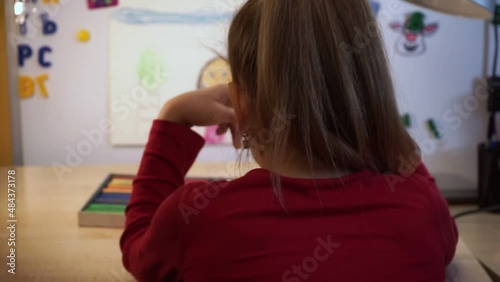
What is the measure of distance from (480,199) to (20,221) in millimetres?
820

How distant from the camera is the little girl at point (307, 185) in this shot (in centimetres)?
47

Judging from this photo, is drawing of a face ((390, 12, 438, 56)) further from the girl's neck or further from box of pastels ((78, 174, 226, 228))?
the girl's neck

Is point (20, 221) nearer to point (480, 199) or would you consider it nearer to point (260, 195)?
point (260, 195)

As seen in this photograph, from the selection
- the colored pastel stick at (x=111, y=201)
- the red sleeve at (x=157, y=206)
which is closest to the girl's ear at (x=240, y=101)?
the red sleeve at (x=157, y=206)

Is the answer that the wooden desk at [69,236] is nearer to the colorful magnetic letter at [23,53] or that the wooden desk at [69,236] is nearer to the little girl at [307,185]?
the little girl at [307,185]

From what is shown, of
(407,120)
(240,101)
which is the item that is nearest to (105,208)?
(240,101)

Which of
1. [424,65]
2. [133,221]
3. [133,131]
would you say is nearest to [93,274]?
[133,221]

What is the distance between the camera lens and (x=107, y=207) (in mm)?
780

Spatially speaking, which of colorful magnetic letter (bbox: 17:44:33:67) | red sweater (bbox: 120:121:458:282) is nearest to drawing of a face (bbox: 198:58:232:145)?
colorful magnetic letter (bbox: 17:44:33:67)

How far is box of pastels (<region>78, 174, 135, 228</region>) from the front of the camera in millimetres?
755
